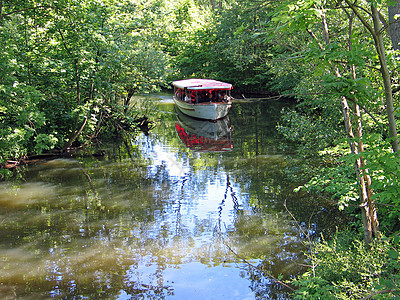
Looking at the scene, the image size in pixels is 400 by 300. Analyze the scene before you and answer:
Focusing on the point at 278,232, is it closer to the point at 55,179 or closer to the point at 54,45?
the point at 55,179

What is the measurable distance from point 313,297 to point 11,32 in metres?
11.5

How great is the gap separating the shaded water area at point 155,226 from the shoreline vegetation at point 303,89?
3.42 ft

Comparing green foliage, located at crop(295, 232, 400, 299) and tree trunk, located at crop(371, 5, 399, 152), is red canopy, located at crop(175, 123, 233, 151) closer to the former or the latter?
green foliage, located at crop(295, 232, 400, 299)

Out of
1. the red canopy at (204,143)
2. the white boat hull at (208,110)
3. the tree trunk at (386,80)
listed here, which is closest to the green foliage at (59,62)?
the red canopy at (204,143)

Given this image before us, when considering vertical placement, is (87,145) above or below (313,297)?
above

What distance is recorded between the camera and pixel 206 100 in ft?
84.8

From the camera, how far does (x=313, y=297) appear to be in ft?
15.2

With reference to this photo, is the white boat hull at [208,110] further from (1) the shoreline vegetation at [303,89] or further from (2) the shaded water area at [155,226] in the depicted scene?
(2) the shaded water area at [155,226]

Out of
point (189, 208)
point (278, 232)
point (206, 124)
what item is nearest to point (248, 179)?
point (189, 208)

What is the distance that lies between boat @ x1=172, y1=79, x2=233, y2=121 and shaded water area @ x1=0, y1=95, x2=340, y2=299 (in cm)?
843

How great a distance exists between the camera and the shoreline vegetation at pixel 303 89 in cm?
413

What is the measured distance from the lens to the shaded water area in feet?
22.9

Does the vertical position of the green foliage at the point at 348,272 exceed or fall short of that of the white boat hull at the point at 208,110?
it falls short

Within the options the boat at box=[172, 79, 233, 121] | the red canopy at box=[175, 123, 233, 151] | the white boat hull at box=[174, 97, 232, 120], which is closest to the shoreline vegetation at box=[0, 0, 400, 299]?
the white boat hull at box=[174, 97, 232, 120]
